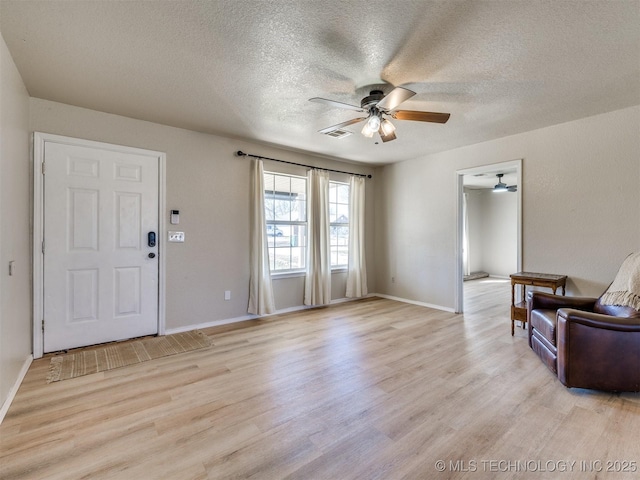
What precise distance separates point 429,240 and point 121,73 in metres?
4.50

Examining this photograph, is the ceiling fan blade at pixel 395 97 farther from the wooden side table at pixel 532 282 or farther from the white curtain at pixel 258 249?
the wooden side table at pixel 532 282

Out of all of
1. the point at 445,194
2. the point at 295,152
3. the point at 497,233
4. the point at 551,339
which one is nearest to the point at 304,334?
the point at 551,339

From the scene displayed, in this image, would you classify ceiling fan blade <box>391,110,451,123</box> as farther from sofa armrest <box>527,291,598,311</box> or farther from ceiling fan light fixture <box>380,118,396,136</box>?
sofa armrest <box>527,291,598,311</box>

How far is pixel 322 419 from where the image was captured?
1982 mm

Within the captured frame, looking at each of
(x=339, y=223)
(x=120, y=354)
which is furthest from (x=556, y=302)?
(x=120, y=354)

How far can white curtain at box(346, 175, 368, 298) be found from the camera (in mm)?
5434

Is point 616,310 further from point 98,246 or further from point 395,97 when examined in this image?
point 98,246

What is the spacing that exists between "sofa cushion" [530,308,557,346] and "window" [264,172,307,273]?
3098mm

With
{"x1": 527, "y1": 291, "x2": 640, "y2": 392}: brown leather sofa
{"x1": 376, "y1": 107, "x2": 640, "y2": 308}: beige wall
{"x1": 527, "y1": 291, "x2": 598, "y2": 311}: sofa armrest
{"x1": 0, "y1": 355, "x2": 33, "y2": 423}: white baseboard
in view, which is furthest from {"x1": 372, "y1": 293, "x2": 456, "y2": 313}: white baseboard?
{"x1": 0, "y1": 355, "x2": 33, "y2": 423}: white baseboard

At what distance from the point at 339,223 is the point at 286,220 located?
116 cm

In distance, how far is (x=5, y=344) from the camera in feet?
6.84

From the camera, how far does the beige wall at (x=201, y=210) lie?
351cm

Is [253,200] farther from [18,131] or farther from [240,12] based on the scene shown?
[240,12]

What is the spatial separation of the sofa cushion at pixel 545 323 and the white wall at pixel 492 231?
576 cm
